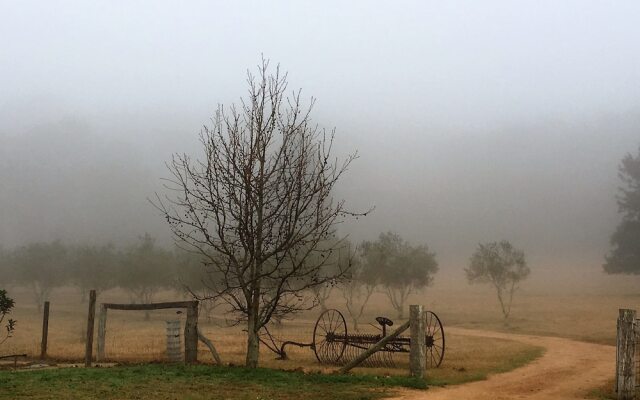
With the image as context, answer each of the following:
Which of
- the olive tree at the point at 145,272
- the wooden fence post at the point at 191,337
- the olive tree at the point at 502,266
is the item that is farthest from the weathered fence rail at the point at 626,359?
the olive tree at the point at 145,272

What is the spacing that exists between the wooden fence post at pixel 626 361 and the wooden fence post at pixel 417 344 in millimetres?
4726

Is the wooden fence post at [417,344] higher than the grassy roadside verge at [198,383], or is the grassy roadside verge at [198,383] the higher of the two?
the wooden fence post at [417,344]

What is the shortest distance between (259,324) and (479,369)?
24.0 feet

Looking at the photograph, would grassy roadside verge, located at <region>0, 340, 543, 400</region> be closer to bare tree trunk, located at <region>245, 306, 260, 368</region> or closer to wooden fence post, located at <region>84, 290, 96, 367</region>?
bare tree trunk, located at <region>245, 306, 260, 368</region>

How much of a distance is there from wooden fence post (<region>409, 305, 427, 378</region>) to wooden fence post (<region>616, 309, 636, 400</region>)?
4726mm

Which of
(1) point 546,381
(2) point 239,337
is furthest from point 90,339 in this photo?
(1) point 546,381

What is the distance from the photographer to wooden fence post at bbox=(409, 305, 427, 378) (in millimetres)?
15008

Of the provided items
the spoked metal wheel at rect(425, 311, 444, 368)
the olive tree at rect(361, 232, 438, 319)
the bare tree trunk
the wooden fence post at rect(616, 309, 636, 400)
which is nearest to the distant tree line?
the olive tree at rect(361, 232, 438, 319)

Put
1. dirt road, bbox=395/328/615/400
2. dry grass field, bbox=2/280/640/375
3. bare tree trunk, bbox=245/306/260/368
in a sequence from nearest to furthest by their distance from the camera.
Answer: dirt road, bbox=395/328/615/400 < bare tree trunk, bbox=245/306/260/368 < dry grass field, bbox=2/280/640/375

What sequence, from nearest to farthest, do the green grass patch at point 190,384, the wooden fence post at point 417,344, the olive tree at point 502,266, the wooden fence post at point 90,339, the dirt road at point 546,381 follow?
the green grass patch at point 190,384 → the dirt road at point 546,381 → the wooden fence post at point 417,344 → the wooden fence post at point 90,339 → the olive tree at point 502,266

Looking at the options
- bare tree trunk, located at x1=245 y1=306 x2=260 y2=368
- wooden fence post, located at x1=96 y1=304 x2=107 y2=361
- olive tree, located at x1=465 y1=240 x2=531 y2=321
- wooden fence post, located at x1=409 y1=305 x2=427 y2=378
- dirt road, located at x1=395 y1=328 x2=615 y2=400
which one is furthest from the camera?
olive tree, located at x1=465 y1=240 x2=531 y2=321

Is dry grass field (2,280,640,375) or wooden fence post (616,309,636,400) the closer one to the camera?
wooden fence post (616,309,636,400)

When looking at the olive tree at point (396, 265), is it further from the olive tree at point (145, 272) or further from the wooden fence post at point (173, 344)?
the wooden fence post at point (173, 344)

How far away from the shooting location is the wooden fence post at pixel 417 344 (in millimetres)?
15008
